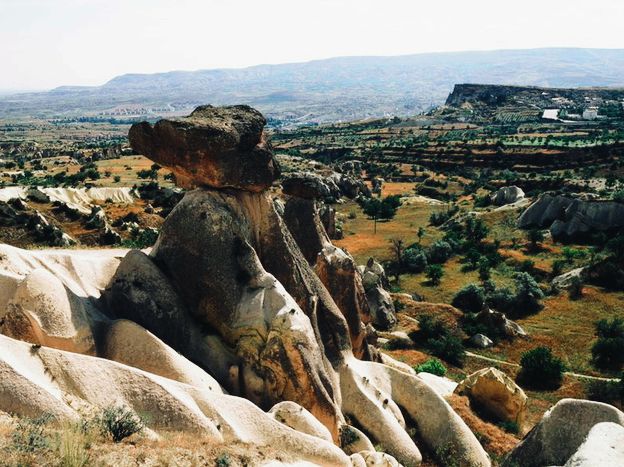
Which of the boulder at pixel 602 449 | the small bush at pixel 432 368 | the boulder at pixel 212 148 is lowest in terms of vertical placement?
the small bush at pixel 432 368

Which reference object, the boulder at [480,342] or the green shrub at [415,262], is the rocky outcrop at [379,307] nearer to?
the boulder at [480,342]

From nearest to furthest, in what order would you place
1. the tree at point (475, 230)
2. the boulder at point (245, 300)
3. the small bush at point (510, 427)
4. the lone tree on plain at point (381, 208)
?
the boulder at point (245, 300)
the small bush at point (510, 427)
the tree at point (475, 230)
the lone tree on plain at point (381, 208)

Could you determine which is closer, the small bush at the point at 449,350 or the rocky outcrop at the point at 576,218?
the small bush at the point at 449,350

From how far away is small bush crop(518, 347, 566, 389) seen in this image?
31.9 meters

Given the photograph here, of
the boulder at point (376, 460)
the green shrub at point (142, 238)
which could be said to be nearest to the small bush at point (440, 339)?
the green shrub at point (142, 238)

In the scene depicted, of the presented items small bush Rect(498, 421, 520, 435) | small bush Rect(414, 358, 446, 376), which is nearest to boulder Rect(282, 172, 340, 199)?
small bush Rect(498, 421, 520, 435)

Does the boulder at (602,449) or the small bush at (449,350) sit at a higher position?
the boulder at (602,449)

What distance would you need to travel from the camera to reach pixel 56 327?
13.3m

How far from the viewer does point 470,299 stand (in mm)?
47719

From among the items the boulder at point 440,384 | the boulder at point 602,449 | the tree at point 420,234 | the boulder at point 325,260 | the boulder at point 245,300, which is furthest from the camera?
the tree at point 420,234

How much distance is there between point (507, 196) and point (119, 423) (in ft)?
287

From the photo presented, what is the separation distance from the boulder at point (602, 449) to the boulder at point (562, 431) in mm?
2693

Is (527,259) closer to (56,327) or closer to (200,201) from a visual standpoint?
(200,201)

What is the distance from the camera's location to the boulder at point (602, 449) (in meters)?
10.9
